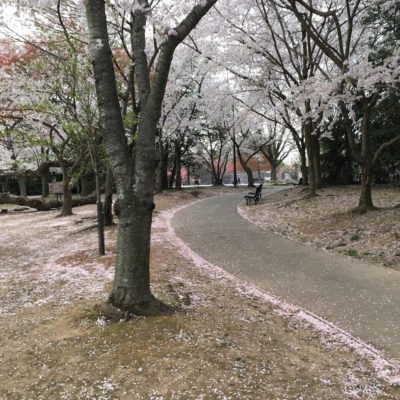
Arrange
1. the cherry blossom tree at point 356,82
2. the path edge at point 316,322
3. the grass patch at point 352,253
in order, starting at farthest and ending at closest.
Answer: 1. the cherry blossom tree at point 356,82
2. the grass patch at point 352,253
3. the path edge at point 316,322

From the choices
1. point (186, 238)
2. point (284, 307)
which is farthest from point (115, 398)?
point (186, 238)

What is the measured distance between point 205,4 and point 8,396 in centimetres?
436

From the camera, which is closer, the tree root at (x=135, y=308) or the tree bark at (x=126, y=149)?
the tree bark at (x=126, y=149)

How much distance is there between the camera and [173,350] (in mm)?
3488

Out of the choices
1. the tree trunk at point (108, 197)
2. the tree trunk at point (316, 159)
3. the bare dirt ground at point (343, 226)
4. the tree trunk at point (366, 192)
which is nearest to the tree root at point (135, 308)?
the bare dirt ground at point (343, 226)

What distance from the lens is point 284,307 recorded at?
502 cm

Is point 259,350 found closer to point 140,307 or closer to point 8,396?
point 140,307

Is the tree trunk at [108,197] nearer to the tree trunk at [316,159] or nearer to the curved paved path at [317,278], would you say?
the curved paved path at [317,278]

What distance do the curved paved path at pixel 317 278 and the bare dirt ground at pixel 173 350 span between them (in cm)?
54

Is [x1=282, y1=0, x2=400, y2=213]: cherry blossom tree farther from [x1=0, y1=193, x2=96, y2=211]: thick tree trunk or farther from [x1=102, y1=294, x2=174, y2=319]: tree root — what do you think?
[x1=0, y1=193, x2=96, y2=211]: thick tree trunk

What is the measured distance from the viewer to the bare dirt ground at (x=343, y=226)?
748 centimetres

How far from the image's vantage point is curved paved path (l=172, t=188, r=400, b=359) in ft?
14.5

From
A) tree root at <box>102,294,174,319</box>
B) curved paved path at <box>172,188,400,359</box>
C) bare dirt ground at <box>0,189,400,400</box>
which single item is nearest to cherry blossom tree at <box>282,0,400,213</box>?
curved paved path at <box>172,188,400,359</box>

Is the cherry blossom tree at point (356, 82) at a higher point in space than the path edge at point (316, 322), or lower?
higher
